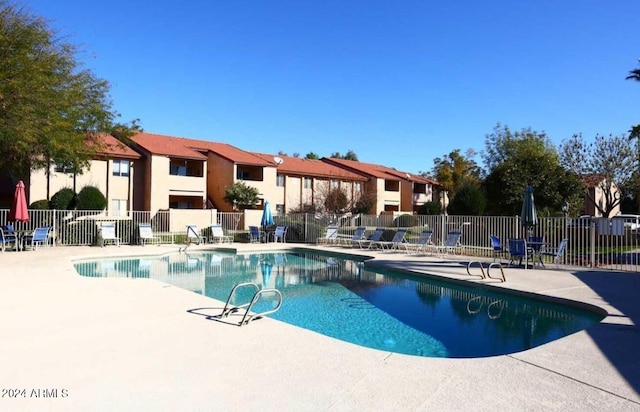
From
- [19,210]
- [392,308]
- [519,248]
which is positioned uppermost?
[19,210]

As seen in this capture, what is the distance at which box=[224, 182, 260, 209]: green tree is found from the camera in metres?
31.4

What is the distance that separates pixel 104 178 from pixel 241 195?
905cm

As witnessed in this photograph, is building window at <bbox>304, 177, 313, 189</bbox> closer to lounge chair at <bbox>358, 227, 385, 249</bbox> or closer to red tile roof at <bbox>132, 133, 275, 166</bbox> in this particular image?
red tile roof at <bbox>132, 133, 275, 166</bbox>

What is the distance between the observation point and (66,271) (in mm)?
12258

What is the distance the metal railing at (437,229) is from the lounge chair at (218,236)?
4.17 ft

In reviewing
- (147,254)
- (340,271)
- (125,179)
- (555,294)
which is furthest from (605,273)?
(125,179)

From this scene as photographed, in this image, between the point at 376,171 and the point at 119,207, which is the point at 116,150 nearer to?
the point at 119,207

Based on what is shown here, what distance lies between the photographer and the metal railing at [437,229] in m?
14.8

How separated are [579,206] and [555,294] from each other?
22360 millimetres

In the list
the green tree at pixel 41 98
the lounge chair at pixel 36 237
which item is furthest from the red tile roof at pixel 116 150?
the lounge chair at pixel 36 237

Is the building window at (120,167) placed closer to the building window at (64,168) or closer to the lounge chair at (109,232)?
the building window at (64,168)

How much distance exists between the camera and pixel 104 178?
29.3 meters

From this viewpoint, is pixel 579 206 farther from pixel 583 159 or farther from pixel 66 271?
pixel 66 271

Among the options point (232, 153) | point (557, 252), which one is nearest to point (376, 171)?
point (232, 153)
